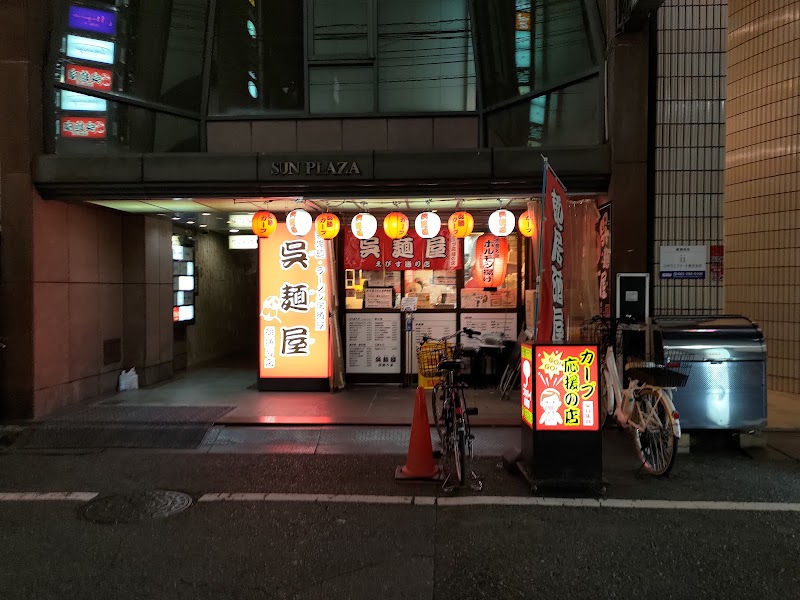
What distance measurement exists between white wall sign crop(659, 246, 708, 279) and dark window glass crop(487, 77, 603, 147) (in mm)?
2091

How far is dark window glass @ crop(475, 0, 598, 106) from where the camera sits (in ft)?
30.0

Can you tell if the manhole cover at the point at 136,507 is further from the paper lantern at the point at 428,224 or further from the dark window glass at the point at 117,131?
the dark window glass at the point at 117,131

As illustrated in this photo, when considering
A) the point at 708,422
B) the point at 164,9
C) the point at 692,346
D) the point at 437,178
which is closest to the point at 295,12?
the point at 164,9

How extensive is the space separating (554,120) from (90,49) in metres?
7.89

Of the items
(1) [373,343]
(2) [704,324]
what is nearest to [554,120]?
(2) [704,324]

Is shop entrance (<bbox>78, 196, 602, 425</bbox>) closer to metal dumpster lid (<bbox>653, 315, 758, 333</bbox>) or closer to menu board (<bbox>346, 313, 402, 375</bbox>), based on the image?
menu board (<bbox>346, 313, 402, 375</bbox>)

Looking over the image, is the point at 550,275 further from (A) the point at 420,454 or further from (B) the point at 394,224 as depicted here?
(B) the point at 394,224

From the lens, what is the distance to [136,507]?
5438mm

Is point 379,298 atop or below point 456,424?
atop

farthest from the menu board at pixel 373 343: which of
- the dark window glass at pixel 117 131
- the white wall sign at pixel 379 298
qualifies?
the dark window glass at pixel 117 131

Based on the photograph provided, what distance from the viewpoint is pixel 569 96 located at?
9188 mm

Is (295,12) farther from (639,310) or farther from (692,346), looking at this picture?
(692,346)

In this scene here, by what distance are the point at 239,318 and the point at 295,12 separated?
1010 cm

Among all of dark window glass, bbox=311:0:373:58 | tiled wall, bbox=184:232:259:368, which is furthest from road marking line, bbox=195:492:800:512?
tiled wall, bbox=184:232:259:368
